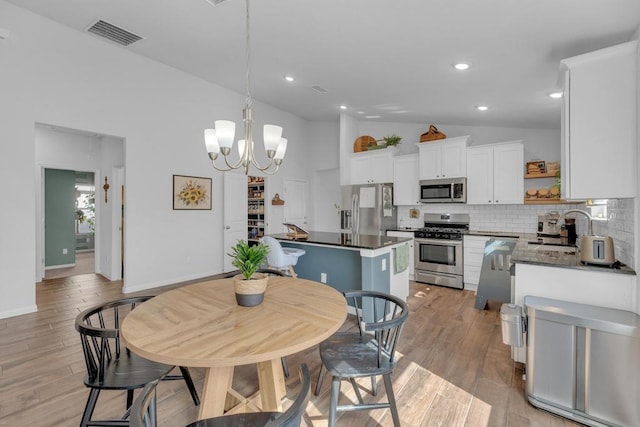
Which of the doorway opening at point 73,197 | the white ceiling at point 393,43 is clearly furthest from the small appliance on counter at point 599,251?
the doorway opening at point 73,197

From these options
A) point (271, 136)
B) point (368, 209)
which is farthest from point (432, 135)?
point (271, 136)

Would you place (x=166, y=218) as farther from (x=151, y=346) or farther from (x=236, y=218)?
(x=151, y=346)

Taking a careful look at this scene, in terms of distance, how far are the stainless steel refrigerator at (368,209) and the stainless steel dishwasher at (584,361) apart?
11.6 feet

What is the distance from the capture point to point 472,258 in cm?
461

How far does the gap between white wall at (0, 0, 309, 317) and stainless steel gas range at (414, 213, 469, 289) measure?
3643mm

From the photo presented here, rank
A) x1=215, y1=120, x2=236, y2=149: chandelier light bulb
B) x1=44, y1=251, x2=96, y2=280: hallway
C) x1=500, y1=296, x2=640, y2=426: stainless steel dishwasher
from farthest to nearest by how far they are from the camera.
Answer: x1=44, y1=251, x2=96, y2=280: hallway, x1=215, y1=120, x2=236, y2=149: chandelier light bulb, x1=500, y1=296, x2=640, y2=426: stainless steel dishwasher

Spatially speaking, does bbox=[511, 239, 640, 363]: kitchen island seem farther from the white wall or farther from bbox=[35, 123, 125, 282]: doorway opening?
bbox=[35, 123, 125, 282]: doorway opening

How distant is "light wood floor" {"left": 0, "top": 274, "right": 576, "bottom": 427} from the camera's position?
1.86 meters

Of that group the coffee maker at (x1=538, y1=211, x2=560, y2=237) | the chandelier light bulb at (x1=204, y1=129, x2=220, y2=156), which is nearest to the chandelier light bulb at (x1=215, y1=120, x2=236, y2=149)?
the chandelier light bulb at (x1=204, y1=129, x2=220, y2=156)

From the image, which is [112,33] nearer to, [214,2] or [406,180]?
[214,2]

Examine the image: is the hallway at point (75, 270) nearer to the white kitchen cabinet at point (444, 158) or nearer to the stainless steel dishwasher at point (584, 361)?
the white kitchen cabinet at point (444, 158)

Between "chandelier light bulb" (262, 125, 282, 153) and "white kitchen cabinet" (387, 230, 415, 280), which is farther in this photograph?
Result: "white kitchen cabinet" (387, 230, 415, 280)

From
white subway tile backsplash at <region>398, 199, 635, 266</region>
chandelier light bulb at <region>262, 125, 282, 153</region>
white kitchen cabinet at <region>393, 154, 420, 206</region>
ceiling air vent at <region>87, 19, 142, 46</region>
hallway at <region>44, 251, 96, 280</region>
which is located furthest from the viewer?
hallway at <region>44, 251, 96, 280</region>

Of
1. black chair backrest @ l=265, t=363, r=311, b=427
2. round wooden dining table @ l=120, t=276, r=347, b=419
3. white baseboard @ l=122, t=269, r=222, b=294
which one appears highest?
round wooden dining table @ l=120, t=276, r=347, b=419
